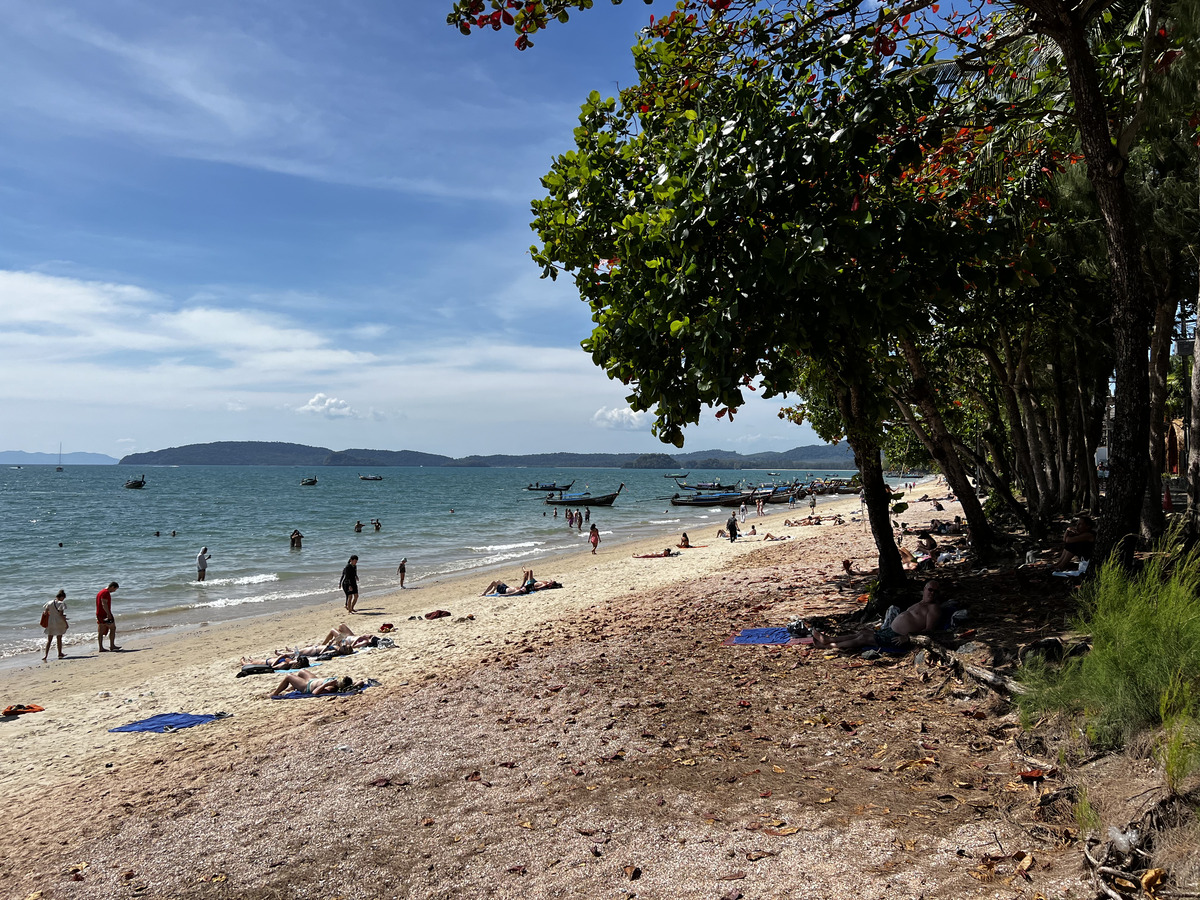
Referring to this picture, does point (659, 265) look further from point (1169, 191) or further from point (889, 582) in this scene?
point (1169, 191)

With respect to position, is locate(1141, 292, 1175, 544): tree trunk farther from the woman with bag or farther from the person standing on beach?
the woman with bag

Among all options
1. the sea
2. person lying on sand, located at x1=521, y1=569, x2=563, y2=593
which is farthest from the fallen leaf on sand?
the sea

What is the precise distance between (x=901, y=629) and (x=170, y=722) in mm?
9262

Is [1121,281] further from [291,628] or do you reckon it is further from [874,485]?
[291,628]

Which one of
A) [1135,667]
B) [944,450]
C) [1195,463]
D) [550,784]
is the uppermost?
[944,450]

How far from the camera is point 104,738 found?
366 inches

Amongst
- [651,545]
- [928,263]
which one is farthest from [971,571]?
[651,545]

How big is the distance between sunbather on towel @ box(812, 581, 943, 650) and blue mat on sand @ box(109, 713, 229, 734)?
315 inches

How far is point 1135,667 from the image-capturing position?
14.7 ft

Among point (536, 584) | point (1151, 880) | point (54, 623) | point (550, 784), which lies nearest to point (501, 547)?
point (536, 584)

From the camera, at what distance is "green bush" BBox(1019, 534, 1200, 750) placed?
423 cm

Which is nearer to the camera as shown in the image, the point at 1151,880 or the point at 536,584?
the point at 1151,880

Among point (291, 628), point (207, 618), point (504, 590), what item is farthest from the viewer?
point (207, 618)

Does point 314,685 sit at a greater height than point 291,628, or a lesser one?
greater
